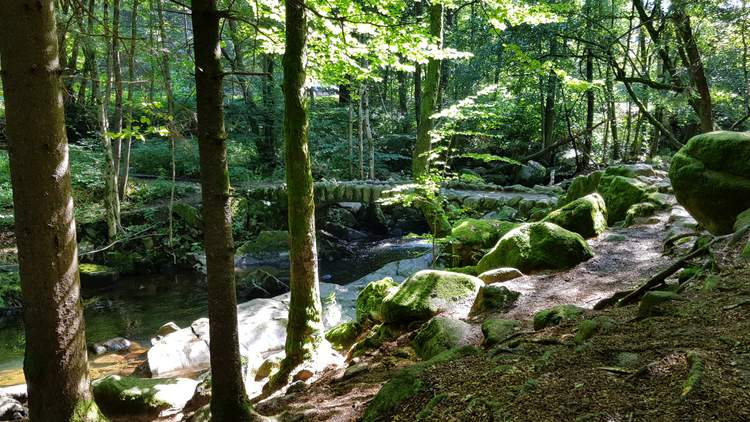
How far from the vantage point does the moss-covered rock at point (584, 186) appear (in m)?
9.79

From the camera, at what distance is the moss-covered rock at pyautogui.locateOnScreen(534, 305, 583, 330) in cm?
361

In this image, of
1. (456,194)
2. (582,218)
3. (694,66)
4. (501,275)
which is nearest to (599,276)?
(501,275)

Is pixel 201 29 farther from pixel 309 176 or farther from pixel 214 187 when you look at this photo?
pixel 309 176

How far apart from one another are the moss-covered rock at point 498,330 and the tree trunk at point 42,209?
269 centimetres

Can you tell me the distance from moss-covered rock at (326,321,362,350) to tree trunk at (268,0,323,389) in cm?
97

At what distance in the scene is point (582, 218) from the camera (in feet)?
24.0

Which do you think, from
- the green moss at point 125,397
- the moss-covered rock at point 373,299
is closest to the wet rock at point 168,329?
the green moss at point 125,397

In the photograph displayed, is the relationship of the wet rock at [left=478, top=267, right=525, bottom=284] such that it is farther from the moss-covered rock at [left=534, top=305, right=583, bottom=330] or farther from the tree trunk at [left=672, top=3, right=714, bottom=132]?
the tree trunk at [left=672, top=3, right=714, bottom=132]

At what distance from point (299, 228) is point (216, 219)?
6.64 ft

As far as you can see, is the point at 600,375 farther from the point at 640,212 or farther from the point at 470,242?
the point at 640,212

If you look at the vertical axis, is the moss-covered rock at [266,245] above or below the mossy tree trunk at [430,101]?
below

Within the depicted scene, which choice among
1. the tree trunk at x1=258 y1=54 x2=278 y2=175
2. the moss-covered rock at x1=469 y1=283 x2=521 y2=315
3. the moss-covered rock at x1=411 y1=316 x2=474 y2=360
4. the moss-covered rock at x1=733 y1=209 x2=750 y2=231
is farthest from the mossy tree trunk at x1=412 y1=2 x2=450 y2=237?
the tree trunk at x1=258 y1=54 x2=278 y2=175

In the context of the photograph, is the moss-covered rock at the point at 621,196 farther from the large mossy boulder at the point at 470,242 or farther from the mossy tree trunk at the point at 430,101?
the mossy tree trunk at the point at 430,101

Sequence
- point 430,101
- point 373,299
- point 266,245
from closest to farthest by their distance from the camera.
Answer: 1. point 373,299
2. point 430,101
3. point 266,245
